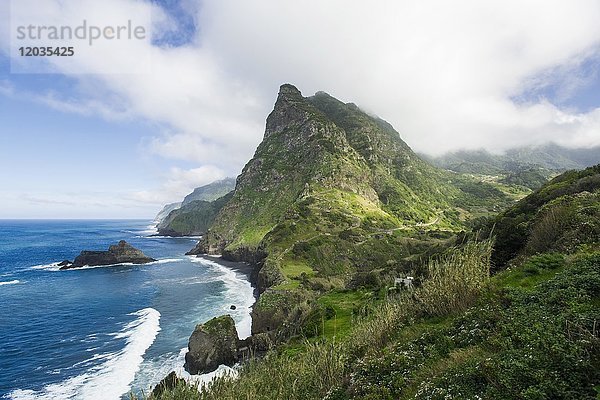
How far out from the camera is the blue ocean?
42656 mm

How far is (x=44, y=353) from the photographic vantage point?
50.6 metres

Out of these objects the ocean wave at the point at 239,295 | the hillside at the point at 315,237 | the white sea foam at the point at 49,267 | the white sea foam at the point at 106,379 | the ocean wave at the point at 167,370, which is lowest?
the ocean wave at the point at 239,295

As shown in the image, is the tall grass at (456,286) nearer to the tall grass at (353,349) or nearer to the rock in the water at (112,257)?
the tall grass at (353,349)

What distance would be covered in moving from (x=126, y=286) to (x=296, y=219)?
67.0 metres

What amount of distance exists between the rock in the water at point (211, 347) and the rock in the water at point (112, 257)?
336 ft

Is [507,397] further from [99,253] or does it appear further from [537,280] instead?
[99,253]

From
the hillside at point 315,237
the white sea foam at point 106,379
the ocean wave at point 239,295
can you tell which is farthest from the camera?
the hillside at point 315,237

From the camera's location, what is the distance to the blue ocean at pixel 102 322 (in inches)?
1679

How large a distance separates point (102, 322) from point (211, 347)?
31.7 m

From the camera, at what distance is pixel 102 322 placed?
214 ft

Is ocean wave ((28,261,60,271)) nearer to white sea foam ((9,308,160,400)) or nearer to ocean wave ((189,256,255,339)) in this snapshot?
ocean wave ((189,256,255,339))

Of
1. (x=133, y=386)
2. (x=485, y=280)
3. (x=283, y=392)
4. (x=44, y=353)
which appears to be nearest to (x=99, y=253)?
(x=44, y=353)

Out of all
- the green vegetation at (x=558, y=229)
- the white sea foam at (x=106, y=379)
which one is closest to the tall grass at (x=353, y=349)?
the green vegetation at (x=558, y=229)

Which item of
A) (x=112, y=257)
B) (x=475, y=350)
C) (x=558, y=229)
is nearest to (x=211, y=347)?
(x=475, y=350)
